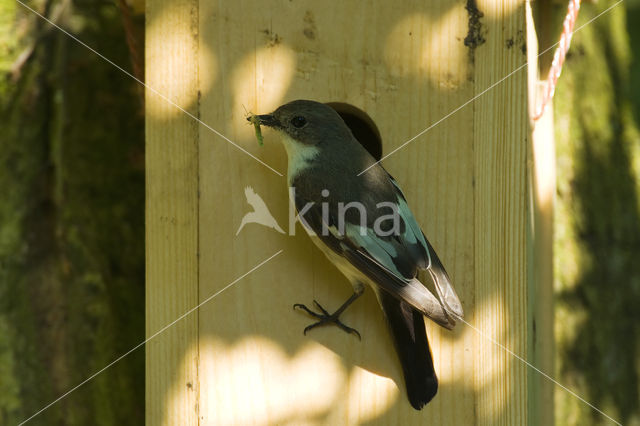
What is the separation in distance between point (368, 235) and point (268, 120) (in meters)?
0.49

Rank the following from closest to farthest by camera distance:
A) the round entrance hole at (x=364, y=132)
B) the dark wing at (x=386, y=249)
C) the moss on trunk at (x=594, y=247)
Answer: the dark wing at (x=386, y=249) < the round entrance hole at (x=364, y=132) < the moss on trunk at (x=594, y=247)

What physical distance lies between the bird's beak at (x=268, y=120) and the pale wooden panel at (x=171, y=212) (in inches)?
8.9

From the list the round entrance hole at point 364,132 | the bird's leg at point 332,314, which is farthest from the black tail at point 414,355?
the round entrance hole at point 364,132

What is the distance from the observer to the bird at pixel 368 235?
2.30 metres

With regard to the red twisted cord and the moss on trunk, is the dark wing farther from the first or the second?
the moss on trunk

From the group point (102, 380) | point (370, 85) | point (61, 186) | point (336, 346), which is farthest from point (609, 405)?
point (61, 186)

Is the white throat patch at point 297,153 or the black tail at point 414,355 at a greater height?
the white throat patch at point 297,153

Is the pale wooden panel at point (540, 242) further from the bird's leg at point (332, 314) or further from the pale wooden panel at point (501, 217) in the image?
the bird's leg at point (332, 314)

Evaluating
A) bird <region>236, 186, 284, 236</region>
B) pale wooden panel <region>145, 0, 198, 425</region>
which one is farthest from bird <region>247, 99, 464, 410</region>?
pale wooden panel <region>145, 0, 198, 425</region>

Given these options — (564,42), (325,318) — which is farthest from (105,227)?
(564,42)

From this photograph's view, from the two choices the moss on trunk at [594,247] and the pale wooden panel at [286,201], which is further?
the moss on trunk at [594,247]

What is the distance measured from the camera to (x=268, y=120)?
8.04 ft

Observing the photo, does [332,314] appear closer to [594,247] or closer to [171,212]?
[171,212]

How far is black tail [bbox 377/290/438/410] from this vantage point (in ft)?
7.75
